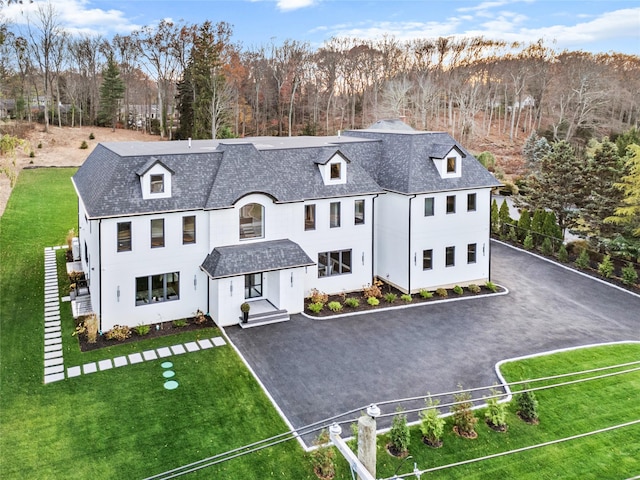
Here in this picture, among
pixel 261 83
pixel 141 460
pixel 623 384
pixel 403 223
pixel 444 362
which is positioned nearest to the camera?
pixel 141 460

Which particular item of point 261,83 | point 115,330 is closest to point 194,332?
point 115,330

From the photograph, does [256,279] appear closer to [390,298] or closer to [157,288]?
[157,288]

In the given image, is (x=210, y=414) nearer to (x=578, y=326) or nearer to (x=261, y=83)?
(x=578, y=326)

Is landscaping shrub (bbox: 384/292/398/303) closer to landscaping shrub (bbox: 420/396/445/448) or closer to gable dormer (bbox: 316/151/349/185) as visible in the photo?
gable dormer (bbox: 316/151/349/185)

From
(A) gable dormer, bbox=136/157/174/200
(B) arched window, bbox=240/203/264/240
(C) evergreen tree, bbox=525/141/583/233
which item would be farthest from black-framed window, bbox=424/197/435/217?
(C) evergreen tree, bbox=525/141/583/233

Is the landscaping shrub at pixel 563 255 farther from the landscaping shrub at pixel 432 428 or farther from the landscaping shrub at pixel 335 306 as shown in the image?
the landscaping shrub at pixel 432 428

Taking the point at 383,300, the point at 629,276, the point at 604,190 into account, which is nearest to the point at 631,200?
the point at 604,190

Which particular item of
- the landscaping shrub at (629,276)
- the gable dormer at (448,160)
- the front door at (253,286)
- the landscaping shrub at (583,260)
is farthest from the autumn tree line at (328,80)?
the front door at (253,286)
